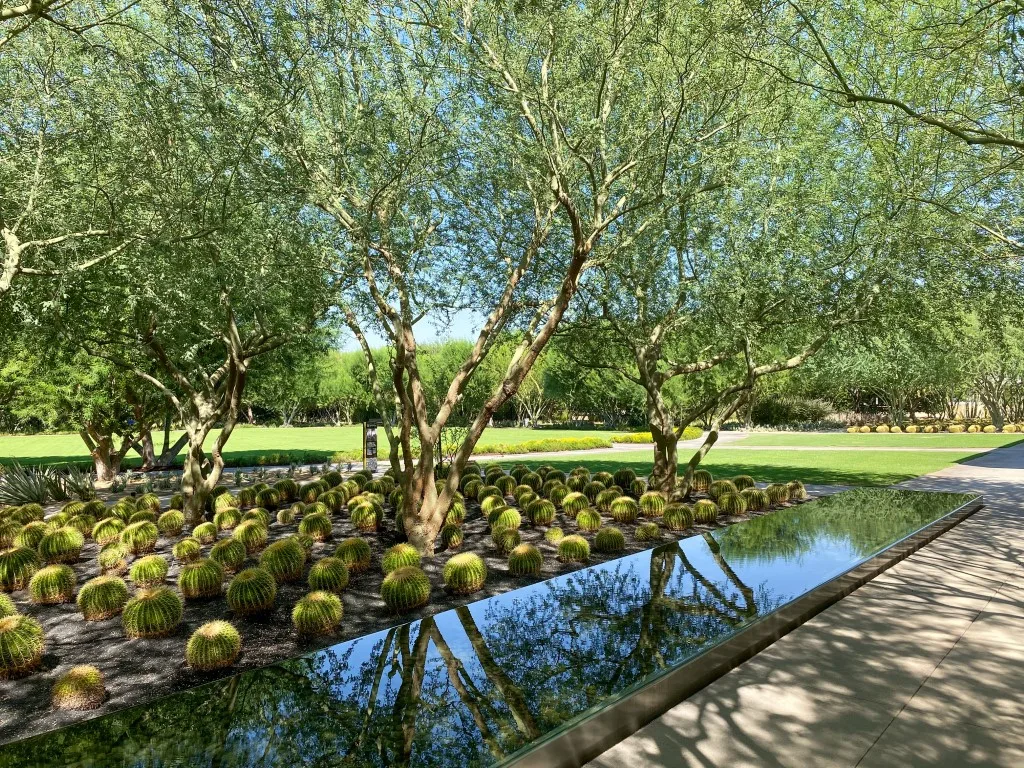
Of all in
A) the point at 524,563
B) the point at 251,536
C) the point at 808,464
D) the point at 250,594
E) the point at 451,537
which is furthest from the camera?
the point at 808,464

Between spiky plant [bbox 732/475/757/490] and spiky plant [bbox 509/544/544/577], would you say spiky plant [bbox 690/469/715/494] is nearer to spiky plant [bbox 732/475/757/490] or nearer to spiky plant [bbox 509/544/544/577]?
spiky plant [bbox 732/475/757/490]

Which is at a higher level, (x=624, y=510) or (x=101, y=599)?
(x=624, y=510)

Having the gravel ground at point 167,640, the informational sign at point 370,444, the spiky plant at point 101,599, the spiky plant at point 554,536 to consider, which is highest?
the informational sign at point 370,444

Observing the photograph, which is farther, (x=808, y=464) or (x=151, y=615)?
(x=808, y=464)

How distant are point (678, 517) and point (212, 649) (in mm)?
8698

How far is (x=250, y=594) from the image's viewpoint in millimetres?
7719

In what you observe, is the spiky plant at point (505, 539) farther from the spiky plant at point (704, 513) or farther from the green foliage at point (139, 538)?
the green foliage at point (139, 538)

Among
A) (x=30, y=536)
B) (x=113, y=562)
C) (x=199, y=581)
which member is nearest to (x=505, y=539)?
(x=199, y=581)

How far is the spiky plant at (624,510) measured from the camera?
1302cm

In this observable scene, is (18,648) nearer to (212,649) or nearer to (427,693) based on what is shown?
(212,649)

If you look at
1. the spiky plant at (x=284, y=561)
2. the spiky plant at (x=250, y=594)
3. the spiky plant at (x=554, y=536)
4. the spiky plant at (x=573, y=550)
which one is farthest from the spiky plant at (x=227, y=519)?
the spiky plant at (x=573, y=550)

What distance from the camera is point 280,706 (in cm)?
485

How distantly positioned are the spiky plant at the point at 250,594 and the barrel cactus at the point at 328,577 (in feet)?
1.97

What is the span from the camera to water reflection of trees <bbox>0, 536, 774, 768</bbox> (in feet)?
13.7
